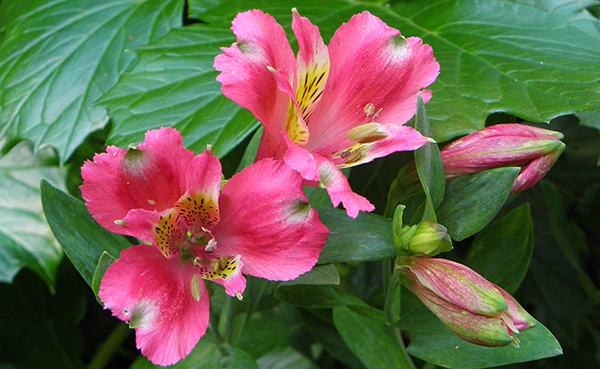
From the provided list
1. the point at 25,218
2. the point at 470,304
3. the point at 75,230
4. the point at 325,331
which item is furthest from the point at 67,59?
the point at 470,304

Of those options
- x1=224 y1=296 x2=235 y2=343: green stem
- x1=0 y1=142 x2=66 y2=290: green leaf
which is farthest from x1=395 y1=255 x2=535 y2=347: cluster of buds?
x1=0 y1=142 x2=66 y2=290: green leaf

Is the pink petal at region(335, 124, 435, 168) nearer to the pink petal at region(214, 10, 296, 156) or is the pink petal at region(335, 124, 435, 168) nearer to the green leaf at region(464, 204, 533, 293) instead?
the pink petal at region(214, 10, 296, 156)

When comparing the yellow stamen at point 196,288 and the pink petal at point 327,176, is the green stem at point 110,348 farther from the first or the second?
the pink petal at point 327,176

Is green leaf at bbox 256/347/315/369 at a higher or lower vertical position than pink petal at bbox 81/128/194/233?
lower

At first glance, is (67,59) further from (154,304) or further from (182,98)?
(154,304)

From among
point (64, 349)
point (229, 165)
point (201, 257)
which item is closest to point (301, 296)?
point (201, 257)

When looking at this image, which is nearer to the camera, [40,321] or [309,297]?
[309,297]
